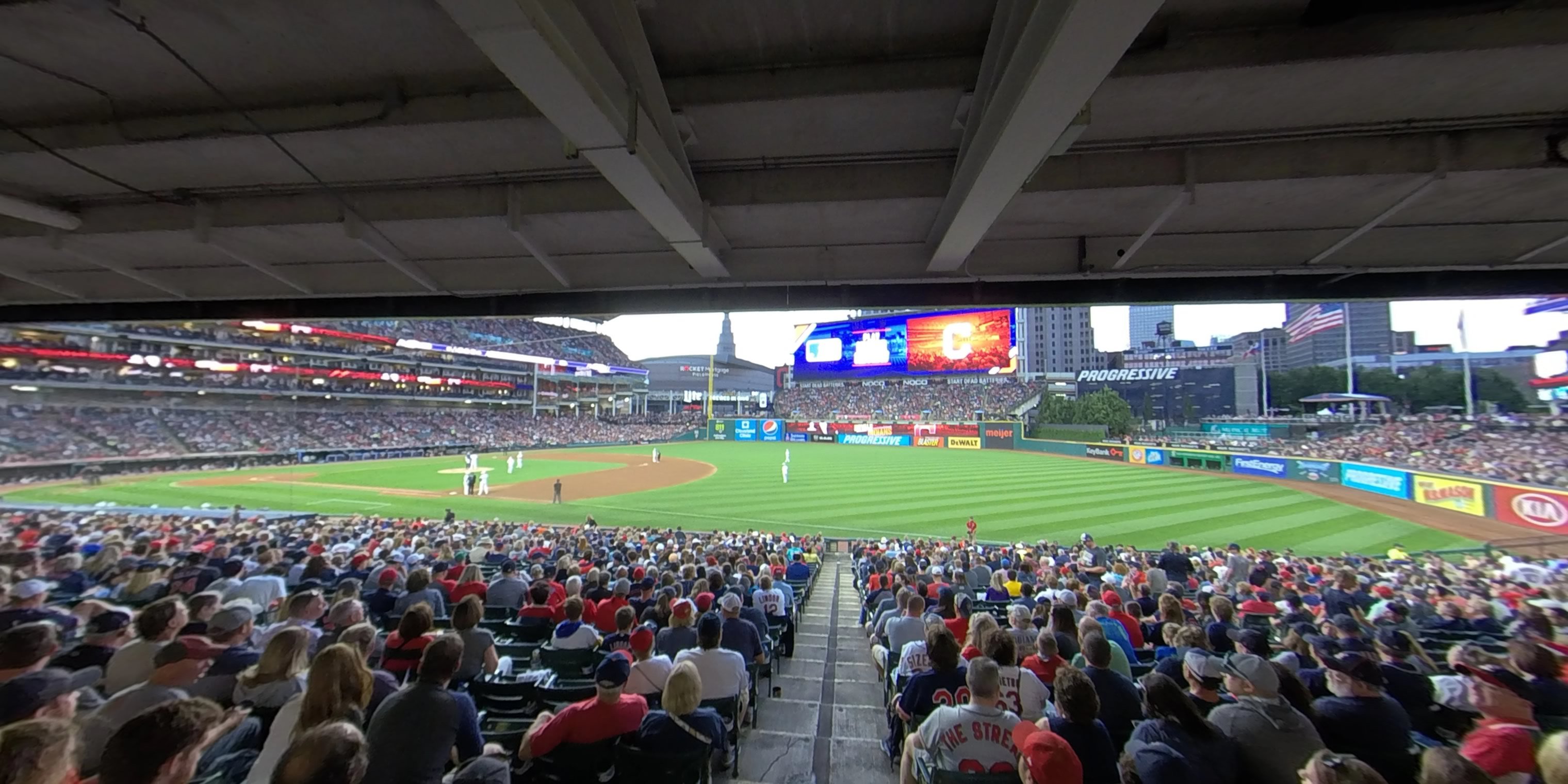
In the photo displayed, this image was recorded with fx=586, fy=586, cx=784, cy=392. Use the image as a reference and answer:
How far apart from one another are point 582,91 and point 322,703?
11.2 feet

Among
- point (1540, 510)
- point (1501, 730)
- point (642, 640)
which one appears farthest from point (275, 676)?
point (1540, 510)

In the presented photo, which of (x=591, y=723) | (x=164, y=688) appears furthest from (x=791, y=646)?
(x=164, y=688)

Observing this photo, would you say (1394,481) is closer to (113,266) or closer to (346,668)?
(346,668)

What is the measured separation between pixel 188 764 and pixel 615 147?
11.3 ft

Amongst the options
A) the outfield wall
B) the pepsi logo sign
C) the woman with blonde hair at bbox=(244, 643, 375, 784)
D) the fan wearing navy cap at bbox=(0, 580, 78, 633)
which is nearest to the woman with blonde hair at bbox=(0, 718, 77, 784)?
the woman with blonde hair at bbox=(244, 643, 375, 784)

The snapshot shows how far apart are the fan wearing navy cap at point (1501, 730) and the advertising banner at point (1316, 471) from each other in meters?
39.8

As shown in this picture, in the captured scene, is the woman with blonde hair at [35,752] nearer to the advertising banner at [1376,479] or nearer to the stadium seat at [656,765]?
the stadium seat at [656,765]

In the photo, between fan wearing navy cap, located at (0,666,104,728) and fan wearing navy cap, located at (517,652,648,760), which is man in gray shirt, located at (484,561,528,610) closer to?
fan wearing navy cap, located at (0,666,104,728)

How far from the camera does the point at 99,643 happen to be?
479 cm

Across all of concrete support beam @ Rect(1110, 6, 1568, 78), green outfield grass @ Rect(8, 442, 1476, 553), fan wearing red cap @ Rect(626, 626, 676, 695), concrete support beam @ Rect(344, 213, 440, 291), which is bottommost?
green outfield grass @ Rect(8, 442, 1476, 553)

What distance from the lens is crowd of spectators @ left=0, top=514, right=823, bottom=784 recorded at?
2.29 m

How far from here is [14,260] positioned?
24.3 feet

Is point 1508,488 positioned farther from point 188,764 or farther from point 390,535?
point 390,535

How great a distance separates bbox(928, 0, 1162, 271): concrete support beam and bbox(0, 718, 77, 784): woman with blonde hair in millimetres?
4518
